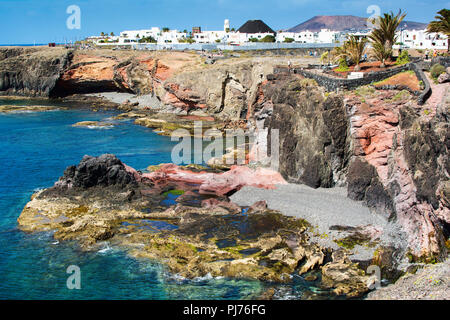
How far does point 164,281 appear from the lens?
964 inches

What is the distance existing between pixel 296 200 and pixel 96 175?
17.5m

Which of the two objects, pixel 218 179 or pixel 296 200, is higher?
pixel 218 179

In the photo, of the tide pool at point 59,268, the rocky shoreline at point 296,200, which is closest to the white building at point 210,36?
the rocky shoreline at point 296,200

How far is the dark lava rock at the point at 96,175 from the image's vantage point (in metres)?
37.8

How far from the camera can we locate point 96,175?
3819cm

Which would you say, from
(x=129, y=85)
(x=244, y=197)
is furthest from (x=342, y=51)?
(x=129, y=85)

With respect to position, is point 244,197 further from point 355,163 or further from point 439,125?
point 439,125

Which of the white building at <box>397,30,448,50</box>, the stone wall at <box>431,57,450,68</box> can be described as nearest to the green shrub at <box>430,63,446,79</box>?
the stone wall at <box>431,57,450,68</box>

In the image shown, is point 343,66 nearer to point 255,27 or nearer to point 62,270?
point 62,270

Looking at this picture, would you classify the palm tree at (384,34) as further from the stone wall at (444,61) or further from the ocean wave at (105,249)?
the ocean wave at (105,249)

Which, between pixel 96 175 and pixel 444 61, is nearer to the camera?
pixel 444 61

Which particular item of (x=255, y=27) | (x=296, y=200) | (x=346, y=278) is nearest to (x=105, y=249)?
(x=346, y=278)

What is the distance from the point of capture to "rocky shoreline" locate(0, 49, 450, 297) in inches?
1023
